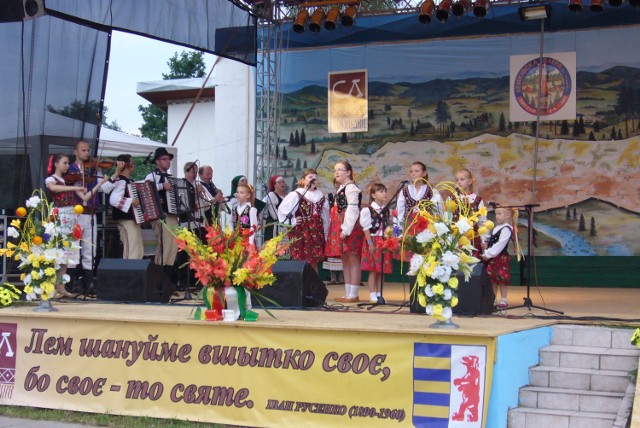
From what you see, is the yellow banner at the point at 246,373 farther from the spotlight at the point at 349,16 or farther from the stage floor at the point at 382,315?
the spotlight at the point at 349,16

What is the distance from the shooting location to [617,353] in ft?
21.1

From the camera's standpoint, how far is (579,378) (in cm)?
625

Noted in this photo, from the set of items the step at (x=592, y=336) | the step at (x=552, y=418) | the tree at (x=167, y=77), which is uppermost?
the tree at (x=167, y=77)

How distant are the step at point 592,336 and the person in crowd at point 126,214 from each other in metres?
5.21

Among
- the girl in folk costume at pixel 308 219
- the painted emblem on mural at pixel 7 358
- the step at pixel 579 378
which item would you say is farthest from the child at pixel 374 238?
the painted emblem on mural at pixel 7 358

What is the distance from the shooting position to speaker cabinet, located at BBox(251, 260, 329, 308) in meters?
8.12

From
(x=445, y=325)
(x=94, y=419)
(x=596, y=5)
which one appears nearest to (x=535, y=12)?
(x=596, y=5)

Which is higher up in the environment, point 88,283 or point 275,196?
point 275,196

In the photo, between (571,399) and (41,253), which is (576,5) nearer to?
(571,399)

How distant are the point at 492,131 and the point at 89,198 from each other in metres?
6.51

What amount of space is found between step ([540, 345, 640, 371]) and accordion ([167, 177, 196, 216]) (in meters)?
4.90

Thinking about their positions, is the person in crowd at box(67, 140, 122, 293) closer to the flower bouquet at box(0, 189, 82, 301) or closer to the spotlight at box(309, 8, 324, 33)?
the flower bouquet at box(0, 189, 82, 301)

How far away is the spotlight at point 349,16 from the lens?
1255 cm

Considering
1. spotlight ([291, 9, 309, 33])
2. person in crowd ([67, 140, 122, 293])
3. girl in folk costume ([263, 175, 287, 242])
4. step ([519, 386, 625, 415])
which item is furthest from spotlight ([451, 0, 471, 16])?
step ([519, 386, 625, 415])
